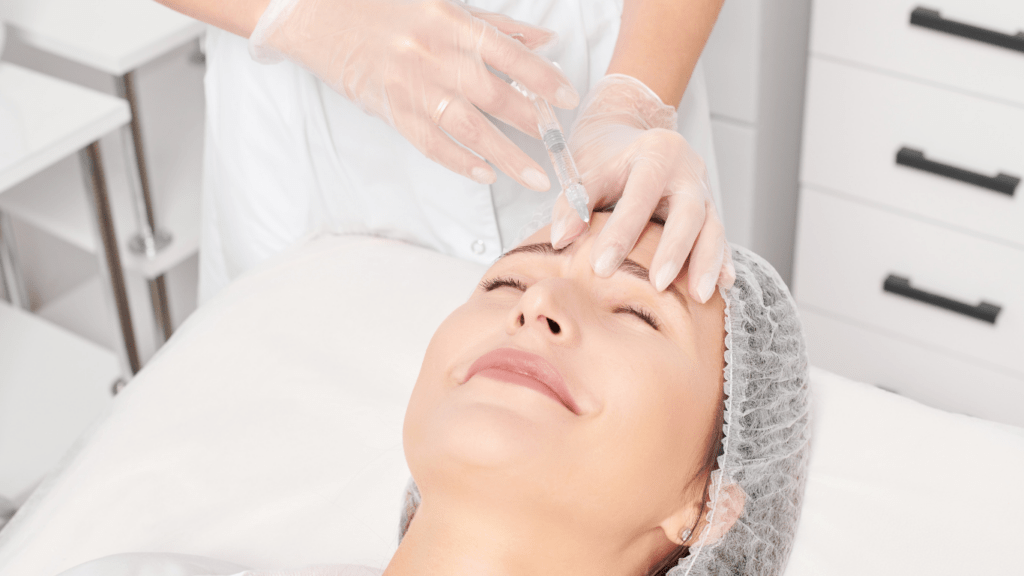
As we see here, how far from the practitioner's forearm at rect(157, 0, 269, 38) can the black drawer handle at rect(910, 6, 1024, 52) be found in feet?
3.91

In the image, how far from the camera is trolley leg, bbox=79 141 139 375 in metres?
1.72

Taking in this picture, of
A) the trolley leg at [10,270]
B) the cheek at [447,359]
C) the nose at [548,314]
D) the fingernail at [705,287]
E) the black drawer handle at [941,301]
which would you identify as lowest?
the trolley leg at [10,270]

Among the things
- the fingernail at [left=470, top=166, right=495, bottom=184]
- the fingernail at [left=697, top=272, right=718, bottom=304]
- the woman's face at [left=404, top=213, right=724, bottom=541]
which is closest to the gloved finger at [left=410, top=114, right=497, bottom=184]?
the fingernail at [left=470, top=166, right=495, bottom=184]

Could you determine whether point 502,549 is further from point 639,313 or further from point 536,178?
point 536,178

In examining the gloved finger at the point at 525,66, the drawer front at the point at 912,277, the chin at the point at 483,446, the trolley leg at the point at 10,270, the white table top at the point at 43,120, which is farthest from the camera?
the trolley leg at the point at 10,270

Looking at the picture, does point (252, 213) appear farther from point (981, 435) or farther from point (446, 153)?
point (981, 435)

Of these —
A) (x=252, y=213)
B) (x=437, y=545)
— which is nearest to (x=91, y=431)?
(x=252, y=213)

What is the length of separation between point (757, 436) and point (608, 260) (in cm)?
26

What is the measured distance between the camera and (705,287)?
3.33 ft

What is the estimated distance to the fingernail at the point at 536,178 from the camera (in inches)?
45.3

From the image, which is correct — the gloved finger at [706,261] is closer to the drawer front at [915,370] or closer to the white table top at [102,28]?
the drawer front at [915,370]

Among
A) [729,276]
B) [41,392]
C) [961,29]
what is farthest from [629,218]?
[41,392]

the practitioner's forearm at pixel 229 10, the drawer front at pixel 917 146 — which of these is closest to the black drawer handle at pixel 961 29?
the drawer front at pixel 917 146

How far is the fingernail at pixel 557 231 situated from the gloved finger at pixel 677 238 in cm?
11
